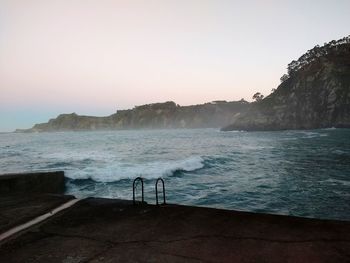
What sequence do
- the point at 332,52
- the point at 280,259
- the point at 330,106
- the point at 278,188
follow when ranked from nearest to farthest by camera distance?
the point at 280,259, the point at 278,188, the point at 330,106, the point at 332,52

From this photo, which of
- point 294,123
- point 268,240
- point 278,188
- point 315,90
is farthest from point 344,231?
point 315,90

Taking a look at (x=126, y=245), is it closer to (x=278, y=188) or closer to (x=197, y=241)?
(x=197, y=241)

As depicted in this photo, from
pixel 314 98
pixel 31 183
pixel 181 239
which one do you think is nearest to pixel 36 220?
pixel 181 239

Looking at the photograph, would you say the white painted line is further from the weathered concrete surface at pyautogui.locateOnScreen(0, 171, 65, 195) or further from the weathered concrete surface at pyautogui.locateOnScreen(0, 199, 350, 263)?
the weathered concrete surface at pyautogui.locateOnScreen(0, 171, 65, 195)

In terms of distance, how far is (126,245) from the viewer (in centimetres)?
539

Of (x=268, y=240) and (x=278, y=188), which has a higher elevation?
(x=268, y=240)

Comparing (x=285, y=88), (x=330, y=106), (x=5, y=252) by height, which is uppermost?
(x=285, y=88)

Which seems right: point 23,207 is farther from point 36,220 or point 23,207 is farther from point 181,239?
point 181,239

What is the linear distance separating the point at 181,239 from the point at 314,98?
363 feet

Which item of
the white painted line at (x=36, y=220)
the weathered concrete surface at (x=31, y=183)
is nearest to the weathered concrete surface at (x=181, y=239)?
the white painted line at (x=36, y=220)

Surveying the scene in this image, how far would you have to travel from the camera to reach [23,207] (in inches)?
318

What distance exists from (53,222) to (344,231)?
19.3 ft

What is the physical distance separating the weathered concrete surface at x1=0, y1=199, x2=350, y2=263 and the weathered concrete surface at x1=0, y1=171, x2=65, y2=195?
5273 mm

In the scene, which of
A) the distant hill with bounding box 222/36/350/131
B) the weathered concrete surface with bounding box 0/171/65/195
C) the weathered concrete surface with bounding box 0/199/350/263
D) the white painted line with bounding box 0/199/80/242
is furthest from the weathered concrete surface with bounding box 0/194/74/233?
the distant hill with bounding box 222/36/350/131
